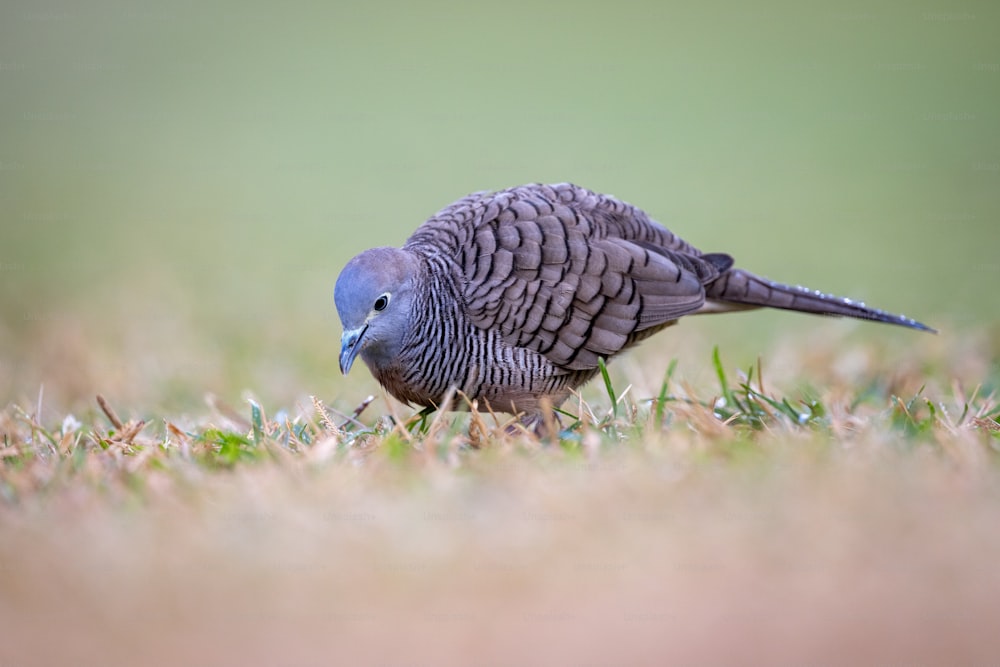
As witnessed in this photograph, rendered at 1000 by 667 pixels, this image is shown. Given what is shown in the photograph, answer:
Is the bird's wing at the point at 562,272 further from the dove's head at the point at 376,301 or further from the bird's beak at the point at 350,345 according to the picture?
the bird's beak at the point at 350,345

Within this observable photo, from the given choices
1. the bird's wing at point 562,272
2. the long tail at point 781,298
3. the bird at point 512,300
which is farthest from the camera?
the long tail at point 781,298

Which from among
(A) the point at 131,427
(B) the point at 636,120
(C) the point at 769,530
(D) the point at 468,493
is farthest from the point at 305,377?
(B) the point at 636,120

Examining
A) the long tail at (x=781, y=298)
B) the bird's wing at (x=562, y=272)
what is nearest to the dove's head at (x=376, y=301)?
the bird's wing at (x=562, y=272)

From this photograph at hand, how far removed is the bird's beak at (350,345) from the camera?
377 centimetres

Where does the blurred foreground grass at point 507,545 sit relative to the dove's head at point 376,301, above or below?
below

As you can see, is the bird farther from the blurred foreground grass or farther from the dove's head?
the blurred foreground grass

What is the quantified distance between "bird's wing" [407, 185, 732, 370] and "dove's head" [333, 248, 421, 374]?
0.92 feet

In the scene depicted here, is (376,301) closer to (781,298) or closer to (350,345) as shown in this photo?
(350,345)

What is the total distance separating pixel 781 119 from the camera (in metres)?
16.1

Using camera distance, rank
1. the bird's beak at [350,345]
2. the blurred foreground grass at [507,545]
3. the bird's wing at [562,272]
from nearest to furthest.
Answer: the blurred foreground grass at [507,545] → the bird's beak at [350,345] → the bird's wing at [562,272]

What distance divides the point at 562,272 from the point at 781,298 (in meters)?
1.10

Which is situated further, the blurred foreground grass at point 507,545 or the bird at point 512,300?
the bird at point 512,300

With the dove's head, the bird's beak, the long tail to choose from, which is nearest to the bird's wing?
the long tail

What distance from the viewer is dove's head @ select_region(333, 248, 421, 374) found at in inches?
150
